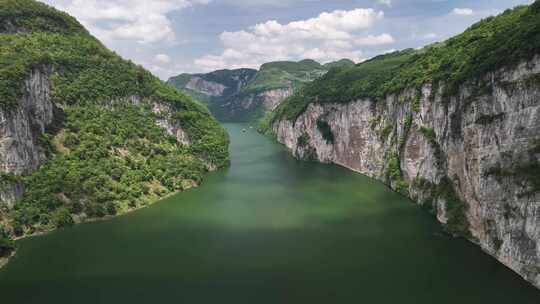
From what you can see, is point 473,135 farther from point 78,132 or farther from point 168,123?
point 168,123

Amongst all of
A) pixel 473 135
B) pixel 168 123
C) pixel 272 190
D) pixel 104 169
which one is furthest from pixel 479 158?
pixel 168 123

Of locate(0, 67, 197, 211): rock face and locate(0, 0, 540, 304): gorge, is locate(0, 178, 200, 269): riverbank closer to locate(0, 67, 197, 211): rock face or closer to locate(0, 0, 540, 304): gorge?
locate(0, 0, 540, 304): gorge

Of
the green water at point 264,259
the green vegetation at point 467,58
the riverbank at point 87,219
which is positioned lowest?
the green water at point 264,259

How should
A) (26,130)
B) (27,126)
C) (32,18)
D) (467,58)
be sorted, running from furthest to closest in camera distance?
1. (32,18)
2. (27,126)
3. (26,130)
4. (467,58)

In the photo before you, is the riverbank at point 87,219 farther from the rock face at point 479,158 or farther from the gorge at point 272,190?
the rock face at point 479,158

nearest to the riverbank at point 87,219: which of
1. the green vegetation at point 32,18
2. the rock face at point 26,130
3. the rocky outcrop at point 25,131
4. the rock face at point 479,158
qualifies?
the rock face at point 26,130
